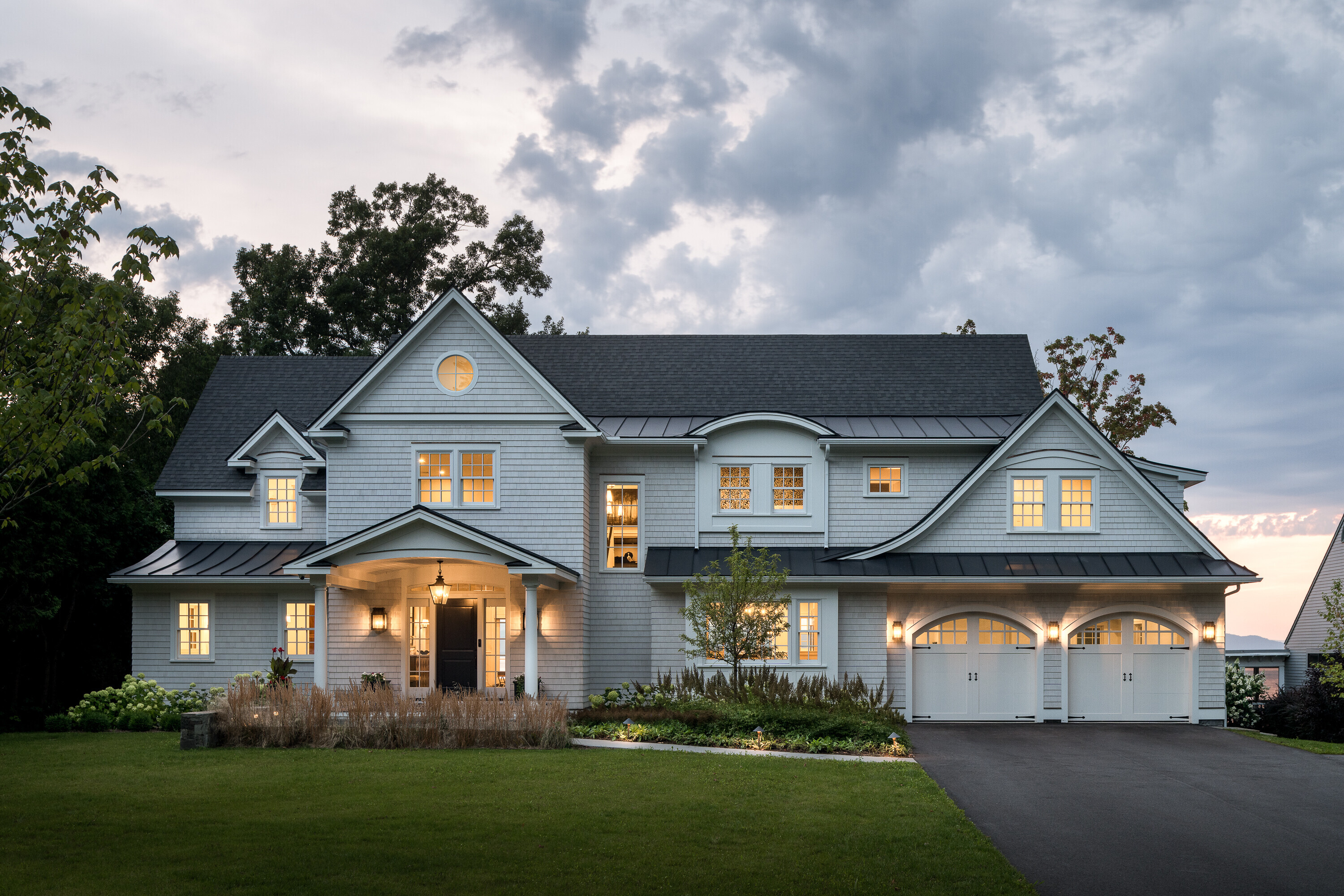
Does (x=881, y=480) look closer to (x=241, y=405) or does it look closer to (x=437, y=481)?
(x=437, y=481)

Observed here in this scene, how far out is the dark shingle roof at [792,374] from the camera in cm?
2389

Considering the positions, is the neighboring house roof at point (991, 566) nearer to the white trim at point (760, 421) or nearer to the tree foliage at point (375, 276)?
the white trim at point (760, 421)

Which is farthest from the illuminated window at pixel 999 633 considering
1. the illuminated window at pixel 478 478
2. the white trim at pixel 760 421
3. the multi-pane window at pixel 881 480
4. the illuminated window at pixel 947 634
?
the illuminated window at pixel 478 478

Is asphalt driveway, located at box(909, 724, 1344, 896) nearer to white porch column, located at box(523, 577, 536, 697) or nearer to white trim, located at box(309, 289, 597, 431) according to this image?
white porch column, located at box(523, 577, 536, 697)

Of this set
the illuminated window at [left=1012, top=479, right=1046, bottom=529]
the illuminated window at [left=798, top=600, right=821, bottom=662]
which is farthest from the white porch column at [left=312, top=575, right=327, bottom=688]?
the illuminated window at [left=1012, top=479, right=1046, bottom=529]

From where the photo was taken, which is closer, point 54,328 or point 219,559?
point 54,328

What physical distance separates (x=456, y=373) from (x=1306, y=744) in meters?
17.2

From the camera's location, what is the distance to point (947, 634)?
70.4 ft

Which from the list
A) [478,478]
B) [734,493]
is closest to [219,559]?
[478,478]

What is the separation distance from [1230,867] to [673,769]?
6693 millimetres

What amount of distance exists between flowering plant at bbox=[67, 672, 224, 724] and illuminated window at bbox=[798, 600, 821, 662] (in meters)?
11.2

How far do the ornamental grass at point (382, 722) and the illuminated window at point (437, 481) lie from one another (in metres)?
5.60

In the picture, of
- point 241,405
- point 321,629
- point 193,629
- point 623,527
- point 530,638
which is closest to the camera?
point 530,638

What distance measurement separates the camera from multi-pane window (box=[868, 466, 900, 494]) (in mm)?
22516
